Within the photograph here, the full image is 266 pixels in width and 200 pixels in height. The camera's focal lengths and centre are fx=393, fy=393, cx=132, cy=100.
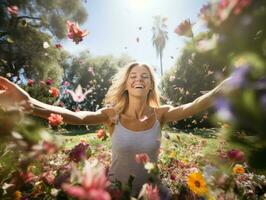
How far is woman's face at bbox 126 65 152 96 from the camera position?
12.9ft

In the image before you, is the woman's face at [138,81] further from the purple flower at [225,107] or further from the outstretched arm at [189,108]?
the purple flower at [225,107]

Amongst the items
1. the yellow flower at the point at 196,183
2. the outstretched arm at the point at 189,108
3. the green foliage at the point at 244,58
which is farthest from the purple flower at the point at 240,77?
the outstretched arm at the point at 189,108

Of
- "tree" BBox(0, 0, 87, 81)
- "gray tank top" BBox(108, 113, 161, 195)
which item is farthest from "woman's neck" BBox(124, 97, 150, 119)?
"tree" BBox(0, 0, 87, 81)

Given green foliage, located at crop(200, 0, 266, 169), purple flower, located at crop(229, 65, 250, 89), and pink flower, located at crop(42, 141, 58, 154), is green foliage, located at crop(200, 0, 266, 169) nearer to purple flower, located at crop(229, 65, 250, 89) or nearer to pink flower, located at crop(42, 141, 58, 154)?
purple flower, located at crop(229, 65, 250, 89)

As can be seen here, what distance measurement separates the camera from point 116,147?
4004 mm

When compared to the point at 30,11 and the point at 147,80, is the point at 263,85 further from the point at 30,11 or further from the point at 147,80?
the point at 30,11

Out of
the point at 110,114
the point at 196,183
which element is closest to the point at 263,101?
the point at 196,183

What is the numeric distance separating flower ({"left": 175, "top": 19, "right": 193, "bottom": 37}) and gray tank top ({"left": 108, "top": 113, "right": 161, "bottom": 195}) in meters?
3.04

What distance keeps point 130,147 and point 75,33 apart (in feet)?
4.59

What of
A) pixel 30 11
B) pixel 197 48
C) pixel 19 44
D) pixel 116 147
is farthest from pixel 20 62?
pixel 197 48

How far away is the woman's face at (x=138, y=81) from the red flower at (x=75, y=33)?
3.23 feet

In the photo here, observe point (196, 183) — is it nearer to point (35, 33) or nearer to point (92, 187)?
point (92, 187)

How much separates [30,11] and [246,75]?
975 inches

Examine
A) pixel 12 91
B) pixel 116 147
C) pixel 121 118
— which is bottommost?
pixel 12 91
